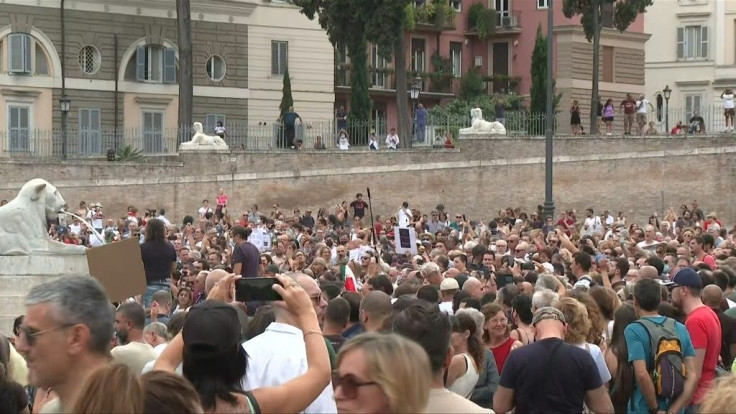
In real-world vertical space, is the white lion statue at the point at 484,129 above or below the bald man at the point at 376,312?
above

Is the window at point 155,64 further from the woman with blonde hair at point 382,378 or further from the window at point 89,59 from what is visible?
the woman with blonde hair at point 382,378

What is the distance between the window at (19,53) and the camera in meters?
46.3

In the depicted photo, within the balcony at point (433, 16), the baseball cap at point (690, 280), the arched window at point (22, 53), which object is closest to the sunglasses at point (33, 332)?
the baseball cap at point (690, 280)

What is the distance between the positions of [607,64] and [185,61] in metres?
19.8

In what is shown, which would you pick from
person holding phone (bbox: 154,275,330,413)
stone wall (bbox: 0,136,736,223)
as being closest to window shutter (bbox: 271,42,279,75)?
stone wall (bbox: 0,136,736,223)

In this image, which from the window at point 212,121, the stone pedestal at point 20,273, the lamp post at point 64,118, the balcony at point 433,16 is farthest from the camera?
the balcony at point 433,16

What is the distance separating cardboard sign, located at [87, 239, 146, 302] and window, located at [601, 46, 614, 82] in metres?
47.5

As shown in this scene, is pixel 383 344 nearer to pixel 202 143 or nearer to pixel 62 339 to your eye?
pixel 62 339

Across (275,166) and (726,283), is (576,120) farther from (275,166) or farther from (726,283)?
(726,283)

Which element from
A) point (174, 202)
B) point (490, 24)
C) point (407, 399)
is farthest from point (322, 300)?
point (490, 24)

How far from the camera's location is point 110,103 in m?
48.6

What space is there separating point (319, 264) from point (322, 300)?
6769 mm

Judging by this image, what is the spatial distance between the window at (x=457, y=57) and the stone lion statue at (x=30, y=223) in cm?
4408

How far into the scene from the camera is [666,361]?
32.4 ft
